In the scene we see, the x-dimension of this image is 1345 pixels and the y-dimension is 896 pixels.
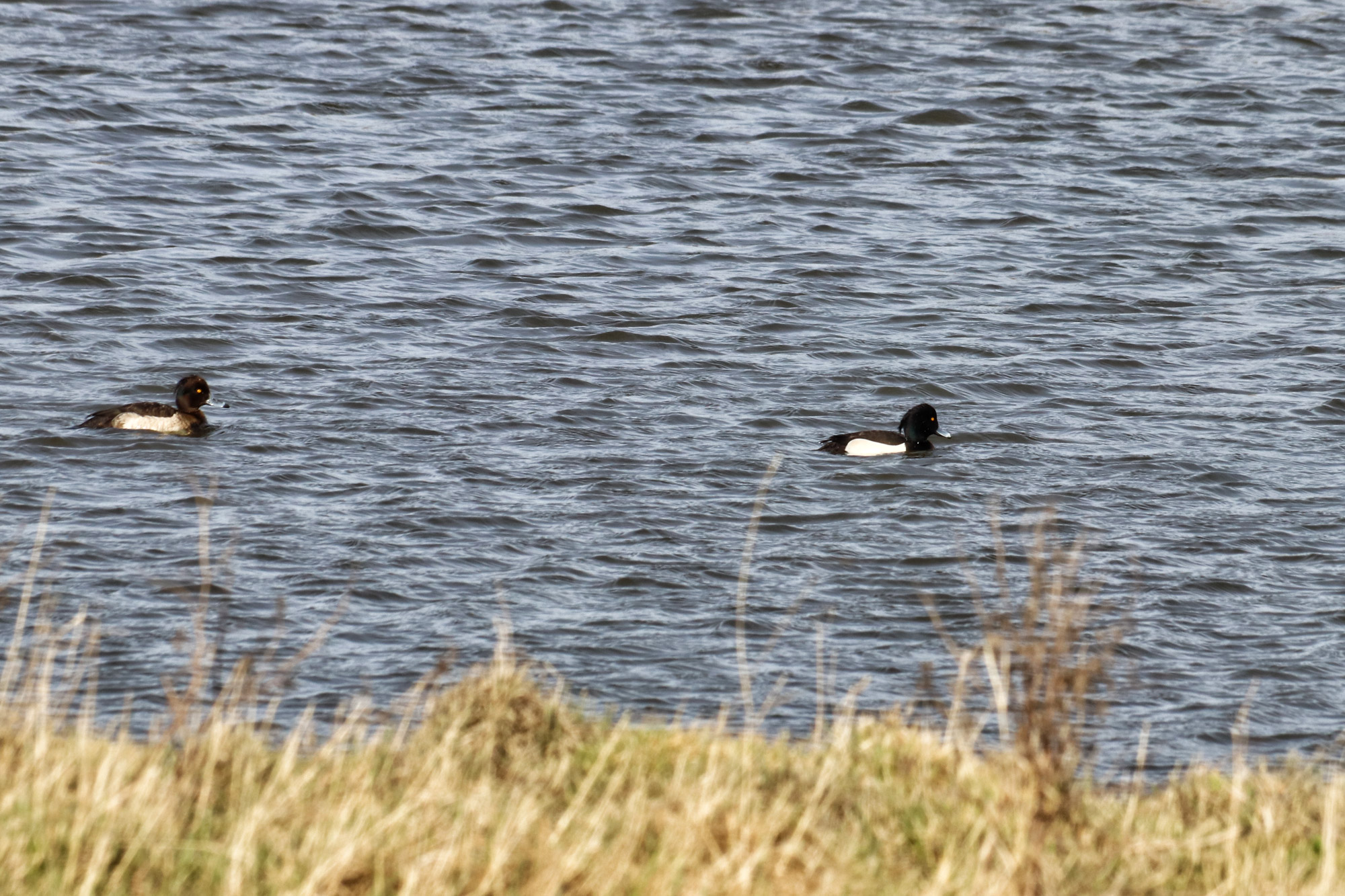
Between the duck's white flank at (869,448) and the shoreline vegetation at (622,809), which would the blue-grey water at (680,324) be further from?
the shoreline vegetation at (622,809)

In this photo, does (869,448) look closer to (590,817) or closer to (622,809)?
(622,809)

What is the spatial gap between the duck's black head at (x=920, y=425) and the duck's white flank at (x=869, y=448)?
0.44 m

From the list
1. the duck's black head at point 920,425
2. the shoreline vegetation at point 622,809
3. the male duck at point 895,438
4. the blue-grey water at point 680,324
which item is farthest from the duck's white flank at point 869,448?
the shoreline vegetation at point 622,809

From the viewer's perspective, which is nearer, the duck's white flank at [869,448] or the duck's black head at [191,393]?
the duck's white flank at [869,448]

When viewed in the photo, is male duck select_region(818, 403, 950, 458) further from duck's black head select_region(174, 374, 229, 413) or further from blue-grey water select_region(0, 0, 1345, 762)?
duck's black head select_region(174, 374, 229, 413)

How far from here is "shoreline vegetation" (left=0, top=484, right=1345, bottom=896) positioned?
502 centimetres

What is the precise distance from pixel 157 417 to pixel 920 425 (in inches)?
218

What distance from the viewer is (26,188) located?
20.6m

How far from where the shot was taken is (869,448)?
14.3 metres

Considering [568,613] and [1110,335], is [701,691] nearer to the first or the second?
[568,613]

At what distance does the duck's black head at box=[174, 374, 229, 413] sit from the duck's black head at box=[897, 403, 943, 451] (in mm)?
5151

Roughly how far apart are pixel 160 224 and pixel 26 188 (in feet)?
5.87

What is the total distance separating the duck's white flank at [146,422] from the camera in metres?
13.8

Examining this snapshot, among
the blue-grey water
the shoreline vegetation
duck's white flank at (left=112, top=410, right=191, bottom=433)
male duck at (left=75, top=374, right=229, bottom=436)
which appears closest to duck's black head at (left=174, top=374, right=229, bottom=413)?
male duck at (left=75, top=374, right=229, bottom=436)
